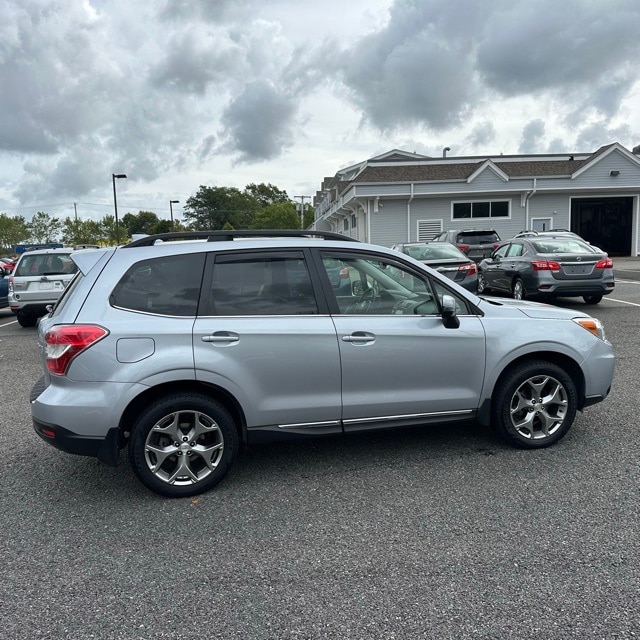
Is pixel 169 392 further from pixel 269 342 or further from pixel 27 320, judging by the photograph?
pixel 27 320

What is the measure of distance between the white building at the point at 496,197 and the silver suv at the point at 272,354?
80.2ft

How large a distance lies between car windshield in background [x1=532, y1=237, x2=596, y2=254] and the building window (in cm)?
1721

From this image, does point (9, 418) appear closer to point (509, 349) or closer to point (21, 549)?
point (21, 549)

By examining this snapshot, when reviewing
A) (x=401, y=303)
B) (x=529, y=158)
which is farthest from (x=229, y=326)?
(x=529, y=158)

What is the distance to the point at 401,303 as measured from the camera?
4.09 m

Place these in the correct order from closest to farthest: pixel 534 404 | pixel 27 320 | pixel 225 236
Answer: pixel 225 236, pixel 534 404, pixel 27 320

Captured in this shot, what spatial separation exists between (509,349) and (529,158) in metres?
32.3

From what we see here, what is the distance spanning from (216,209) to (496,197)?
9839 cm

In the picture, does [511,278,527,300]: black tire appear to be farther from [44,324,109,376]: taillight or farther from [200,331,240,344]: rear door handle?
[44,324,109,376]: taillight

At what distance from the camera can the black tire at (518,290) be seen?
11654mm

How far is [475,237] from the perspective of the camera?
19641 millimetres

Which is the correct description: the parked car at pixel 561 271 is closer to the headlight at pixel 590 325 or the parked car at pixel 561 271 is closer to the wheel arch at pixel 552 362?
the headlight at pixel 590 325

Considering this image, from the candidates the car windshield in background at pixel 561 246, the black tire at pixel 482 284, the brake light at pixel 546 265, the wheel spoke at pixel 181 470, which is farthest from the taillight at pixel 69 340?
the black tire at pixel 482 284

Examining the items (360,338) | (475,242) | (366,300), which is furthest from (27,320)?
(475,242)
